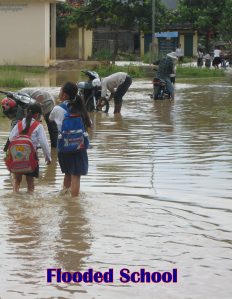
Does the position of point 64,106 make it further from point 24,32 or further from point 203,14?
point 203,14

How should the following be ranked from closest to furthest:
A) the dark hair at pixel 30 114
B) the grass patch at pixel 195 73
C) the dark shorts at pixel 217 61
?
1. the dark hair at pixel 30 114
2. the grass patch at pixel 195 73
3. the dark shorts at pixel 217 61

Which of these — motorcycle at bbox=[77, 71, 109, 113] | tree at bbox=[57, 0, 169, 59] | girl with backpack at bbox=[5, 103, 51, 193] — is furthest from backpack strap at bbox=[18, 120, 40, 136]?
tree at bbox=[57, 0, 169, 59]

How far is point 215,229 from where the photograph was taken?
24.0 ft

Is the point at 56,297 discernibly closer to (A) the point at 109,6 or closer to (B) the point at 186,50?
(A) the point at 109,6

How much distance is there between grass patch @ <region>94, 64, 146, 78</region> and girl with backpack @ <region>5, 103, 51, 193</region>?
21.8 m

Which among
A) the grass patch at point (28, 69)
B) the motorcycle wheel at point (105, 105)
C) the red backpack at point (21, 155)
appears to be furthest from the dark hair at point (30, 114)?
the grass patch at point (28, 69)

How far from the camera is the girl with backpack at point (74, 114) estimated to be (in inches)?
335

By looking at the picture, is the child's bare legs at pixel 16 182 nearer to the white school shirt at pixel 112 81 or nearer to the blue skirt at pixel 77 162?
the blue skirt at pixel 77 162

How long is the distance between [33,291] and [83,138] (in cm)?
325

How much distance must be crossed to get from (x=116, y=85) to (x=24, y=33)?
21.4 metres

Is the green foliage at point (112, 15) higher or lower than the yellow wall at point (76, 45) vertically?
higher

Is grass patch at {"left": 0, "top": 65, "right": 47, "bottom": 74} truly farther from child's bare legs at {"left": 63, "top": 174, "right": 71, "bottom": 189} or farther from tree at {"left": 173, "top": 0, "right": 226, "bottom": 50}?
child's bare legs at {"left": 63, "top": 174, "right": 71, "bottom": 189}

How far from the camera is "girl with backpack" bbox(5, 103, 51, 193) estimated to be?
28.1 ft

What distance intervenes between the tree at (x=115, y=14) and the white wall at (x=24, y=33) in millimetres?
7404
